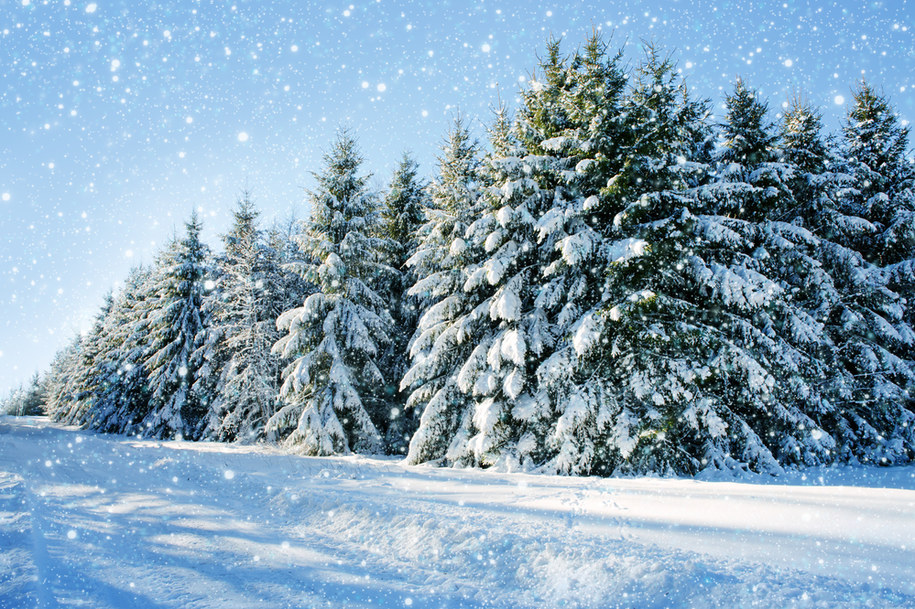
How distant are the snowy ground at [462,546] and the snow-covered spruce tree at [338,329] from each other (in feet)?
24.2

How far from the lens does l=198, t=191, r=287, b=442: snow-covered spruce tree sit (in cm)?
2131

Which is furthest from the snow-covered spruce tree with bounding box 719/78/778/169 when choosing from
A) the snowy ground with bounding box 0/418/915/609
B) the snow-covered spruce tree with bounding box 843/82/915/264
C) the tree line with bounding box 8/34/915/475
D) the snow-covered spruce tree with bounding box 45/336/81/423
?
the snow-covered spruce tree with bounding box 45/336/81/423

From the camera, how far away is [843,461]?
49.5 feet

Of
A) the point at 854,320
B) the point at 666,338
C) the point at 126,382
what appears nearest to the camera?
the point at 666,338

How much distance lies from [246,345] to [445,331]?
41.8 ft

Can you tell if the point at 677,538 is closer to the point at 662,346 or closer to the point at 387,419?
the point at 662,346

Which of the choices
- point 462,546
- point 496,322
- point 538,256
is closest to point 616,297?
point 538,256

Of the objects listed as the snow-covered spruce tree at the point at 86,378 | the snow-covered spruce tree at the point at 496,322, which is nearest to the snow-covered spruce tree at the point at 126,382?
the snow-covered spruce tree at the point at 86,378

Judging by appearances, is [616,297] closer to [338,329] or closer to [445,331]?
[445,331]

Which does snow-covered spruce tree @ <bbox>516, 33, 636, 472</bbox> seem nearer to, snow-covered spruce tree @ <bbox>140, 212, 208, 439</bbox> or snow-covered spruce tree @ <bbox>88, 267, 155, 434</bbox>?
snow-covered spruce tree @ <bbox>140, 212, 208, 439</bbox>

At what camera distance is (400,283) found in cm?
2145

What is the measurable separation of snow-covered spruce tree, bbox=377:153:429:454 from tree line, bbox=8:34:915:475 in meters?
0.13

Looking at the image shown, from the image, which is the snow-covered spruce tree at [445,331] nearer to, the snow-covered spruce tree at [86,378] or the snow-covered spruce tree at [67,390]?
the snow-covered spruce tree at [86,378]

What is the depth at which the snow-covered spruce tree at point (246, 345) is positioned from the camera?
2131cm
